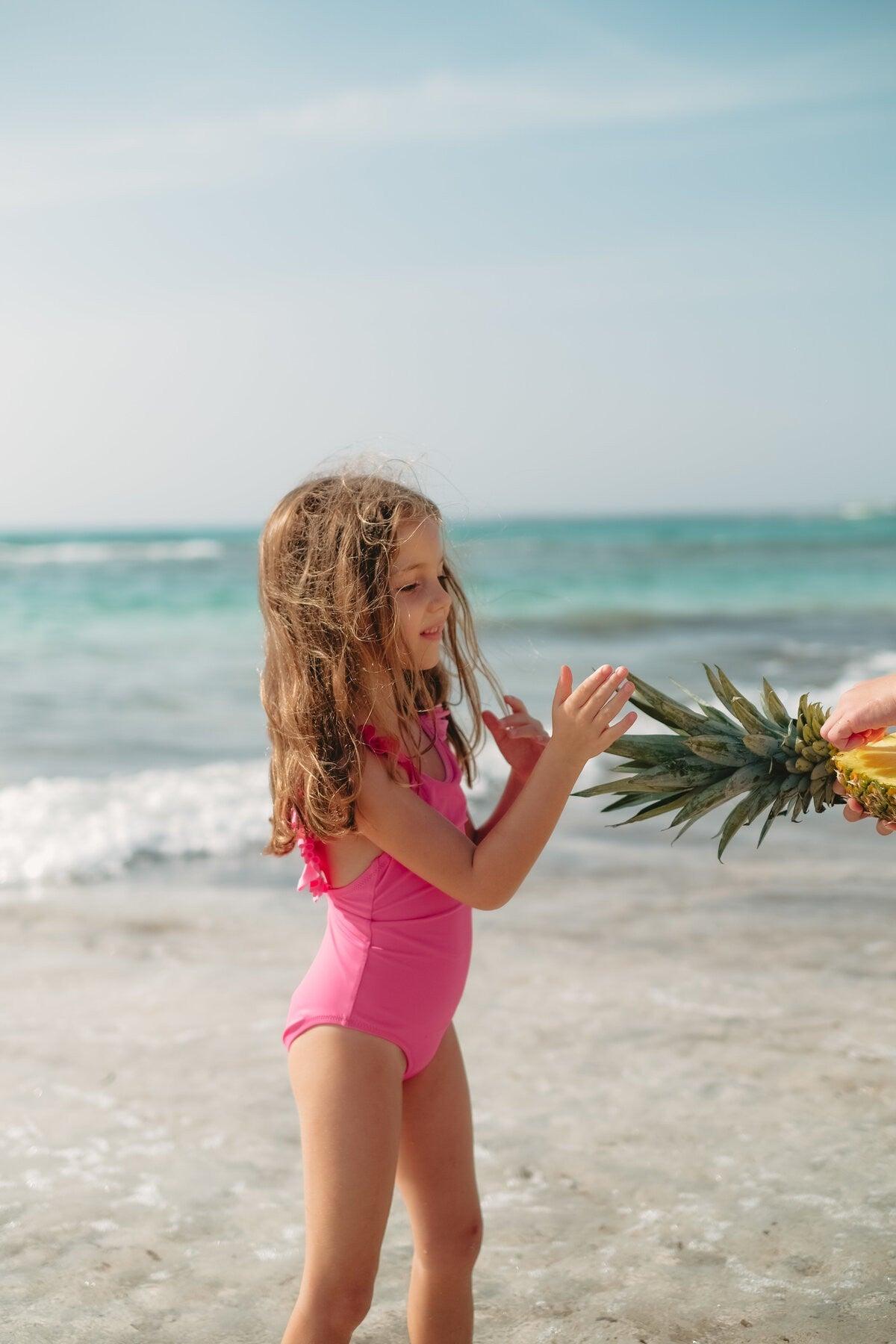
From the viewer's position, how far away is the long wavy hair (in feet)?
8.43

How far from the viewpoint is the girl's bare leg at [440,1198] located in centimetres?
268

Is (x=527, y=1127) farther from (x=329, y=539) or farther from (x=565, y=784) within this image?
(x=329, y=539)

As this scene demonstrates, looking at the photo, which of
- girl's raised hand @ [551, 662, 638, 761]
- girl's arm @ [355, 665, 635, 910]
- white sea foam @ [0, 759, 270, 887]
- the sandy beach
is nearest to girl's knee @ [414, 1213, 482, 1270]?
the sandy beach

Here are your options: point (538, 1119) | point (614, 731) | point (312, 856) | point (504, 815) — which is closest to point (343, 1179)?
point (312, 856)

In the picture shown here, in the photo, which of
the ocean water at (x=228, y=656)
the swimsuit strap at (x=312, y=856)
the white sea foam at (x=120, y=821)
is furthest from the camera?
the ocean water at (x=228, y=656)

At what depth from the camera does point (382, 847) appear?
8.44 feet

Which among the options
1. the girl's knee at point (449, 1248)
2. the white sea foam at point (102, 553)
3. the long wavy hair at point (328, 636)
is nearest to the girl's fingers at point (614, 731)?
the long wavy hair at point (328, 636)

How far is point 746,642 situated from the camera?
18.3 meters

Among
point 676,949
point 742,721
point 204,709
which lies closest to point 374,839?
point 742,721

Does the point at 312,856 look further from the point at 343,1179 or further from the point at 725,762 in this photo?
the point at 725,762

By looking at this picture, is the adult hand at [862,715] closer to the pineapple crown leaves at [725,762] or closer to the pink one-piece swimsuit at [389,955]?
the pineapple crown leaves at [725,762]

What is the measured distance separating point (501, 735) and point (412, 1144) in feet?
2.97

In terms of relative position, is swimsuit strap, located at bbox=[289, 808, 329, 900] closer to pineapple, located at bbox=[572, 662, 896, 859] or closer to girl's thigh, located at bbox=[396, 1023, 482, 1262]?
girl's thigh, located at bbox=[396, 1023, 482, 1262]

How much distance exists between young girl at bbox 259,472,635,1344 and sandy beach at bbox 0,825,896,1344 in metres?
0.68
